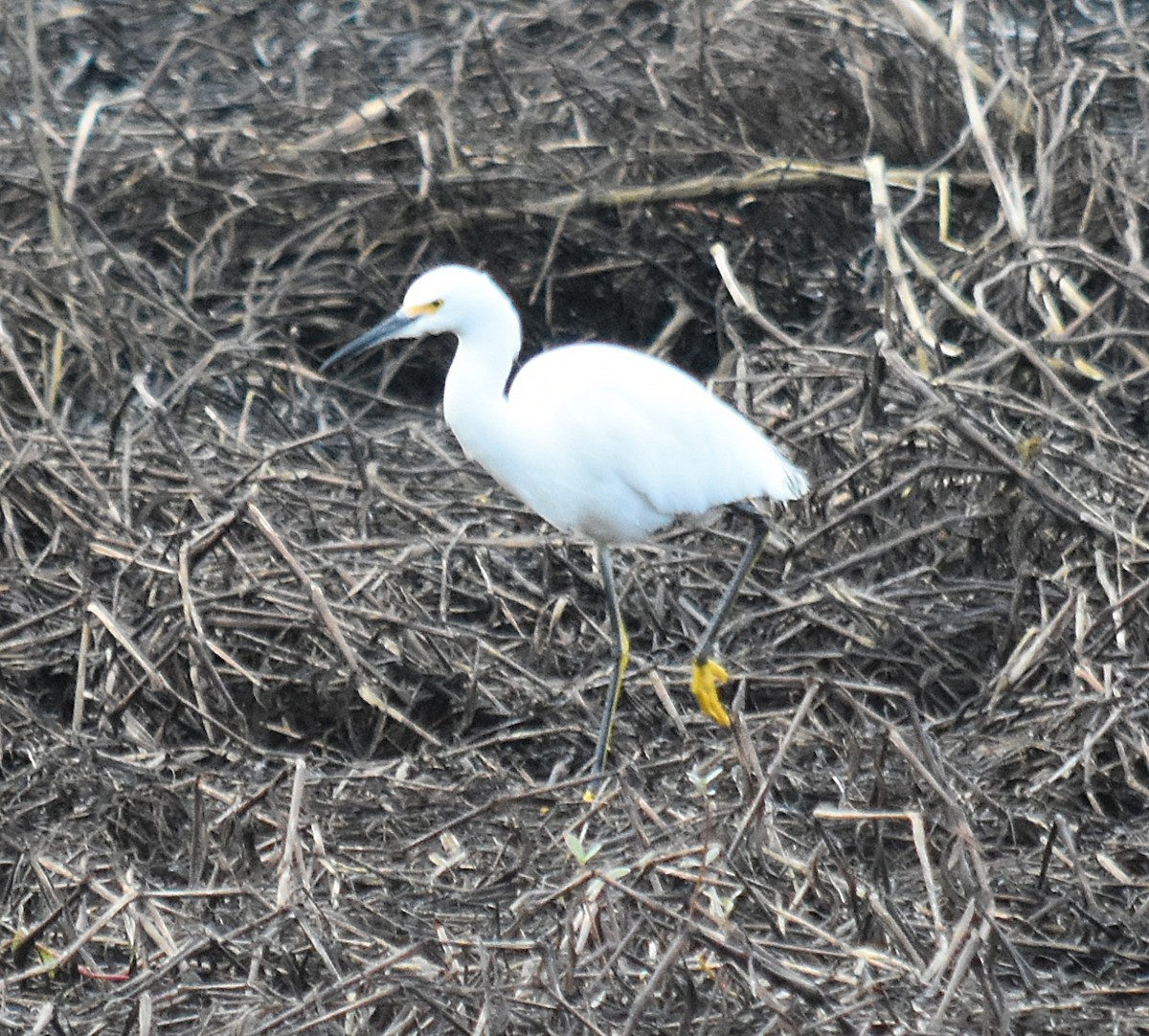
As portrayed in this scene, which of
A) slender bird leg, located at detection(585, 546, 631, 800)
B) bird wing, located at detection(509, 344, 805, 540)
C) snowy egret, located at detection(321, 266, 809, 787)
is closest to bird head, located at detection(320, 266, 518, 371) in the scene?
snowy egret, located at detection(321, 266, 809, 787)

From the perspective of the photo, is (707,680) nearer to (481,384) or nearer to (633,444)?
(633,444)

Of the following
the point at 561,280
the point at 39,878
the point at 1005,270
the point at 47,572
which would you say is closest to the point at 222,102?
the point at 561,280

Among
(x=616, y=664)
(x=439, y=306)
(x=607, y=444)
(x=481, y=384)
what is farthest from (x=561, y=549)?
(x=439, y=306)

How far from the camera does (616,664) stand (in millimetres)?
3652

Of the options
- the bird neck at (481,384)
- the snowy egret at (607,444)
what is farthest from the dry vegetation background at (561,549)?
the bird neck at (481,384)

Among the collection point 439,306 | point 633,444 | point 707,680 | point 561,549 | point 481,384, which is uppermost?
point 439,306

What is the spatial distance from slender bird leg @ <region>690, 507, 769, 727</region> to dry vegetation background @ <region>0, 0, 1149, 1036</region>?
0.30 ft

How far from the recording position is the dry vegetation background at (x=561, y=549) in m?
2.65

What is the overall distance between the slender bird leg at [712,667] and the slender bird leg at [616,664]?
0.15 metres

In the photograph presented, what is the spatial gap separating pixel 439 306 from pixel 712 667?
872 millimetres

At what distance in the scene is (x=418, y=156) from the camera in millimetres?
5430

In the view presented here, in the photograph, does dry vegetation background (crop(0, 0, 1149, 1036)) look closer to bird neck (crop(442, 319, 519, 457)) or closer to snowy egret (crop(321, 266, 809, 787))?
snowy egret (crop(321, 266, 809, 787))

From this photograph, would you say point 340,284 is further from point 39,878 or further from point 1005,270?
point 39,878

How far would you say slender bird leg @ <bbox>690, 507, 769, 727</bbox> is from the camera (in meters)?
3.51
